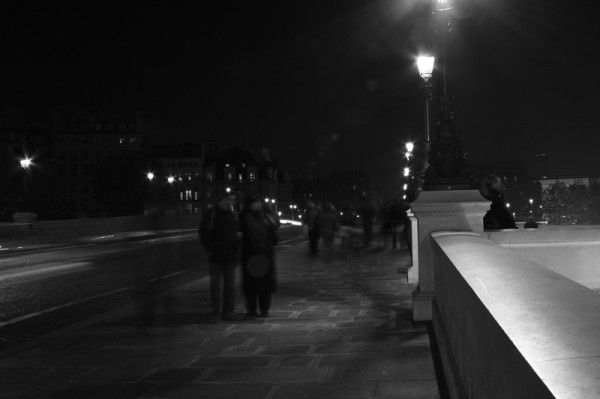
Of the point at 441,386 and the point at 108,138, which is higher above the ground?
the point at 108,138

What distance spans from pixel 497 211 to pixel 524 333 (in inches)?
348

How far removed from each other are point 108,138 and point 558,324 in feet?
413

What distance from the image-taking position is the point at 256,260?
375 inches

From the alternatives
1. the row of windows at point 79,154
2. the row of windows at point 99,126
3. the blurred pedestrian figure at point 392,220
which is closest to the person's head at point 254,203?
the blurred pedestrian figure at point 392,220

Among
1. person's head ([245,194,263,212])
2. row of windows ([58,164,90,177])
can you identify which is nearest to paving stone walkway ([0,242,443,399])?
person's head ([245,194,263,212])

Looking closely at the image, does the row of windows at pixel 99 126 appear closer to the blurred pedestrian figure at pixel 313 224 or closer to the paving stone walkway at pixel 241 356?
the blurred pedestrian figure at pixel 313 224

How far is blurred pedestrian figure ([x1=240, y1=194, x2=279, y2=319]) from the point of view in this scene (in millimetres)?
9414

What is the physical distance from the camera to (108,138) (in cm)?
12262

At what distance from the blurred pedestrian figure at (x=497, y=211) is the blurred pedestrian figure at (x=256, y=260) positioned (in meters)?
3.66

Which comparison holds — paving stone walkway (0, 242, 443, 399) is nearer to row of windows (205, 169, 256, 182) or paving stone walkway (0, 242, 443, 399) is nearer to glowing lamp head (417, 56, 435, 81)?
glowing lamp head (417, 56, 435, 81)

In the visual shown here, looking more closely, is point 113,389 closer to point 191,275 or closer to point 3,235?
point 191,275

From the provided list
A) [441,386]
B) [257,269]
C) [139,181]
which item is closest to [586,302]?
[441,386]

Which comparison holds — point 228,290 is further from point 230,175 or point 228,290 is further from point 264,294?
point 230,175

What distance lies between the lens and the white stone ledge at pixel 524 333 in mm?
1793
